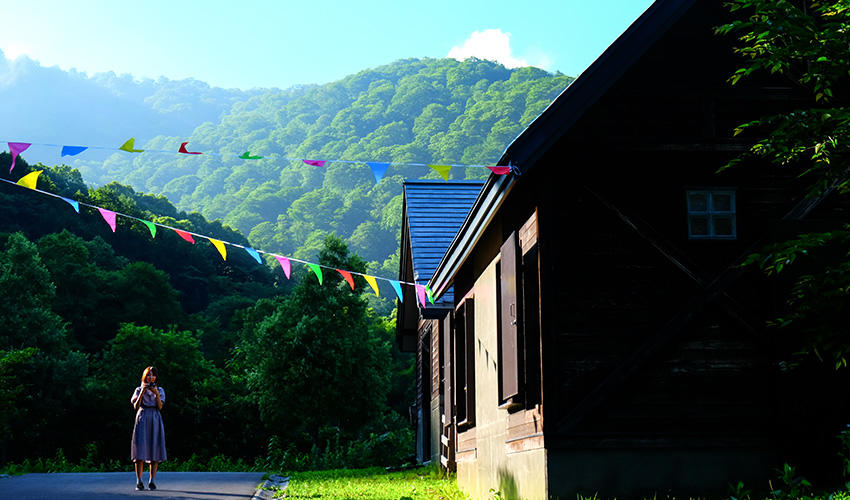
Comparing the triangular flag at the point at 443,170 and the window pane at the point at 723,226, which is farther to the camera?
the triangular flag at the point at 443,170

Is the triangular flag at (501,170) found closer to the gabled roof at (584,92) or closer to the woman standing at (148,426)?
the gabled roof at (584,92)

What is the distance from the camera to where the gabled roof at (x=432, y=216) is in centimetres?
1841

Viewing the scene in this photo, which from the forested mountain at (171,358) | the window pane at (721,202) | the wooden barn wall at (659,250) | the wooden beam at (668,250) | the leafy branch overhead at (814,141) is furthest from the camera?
the forested mountain at (171,358)

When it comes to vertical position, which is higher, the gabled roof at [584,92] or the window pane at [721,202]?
the gabled roof at [584,92]

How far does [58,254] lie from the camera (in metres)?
48.1

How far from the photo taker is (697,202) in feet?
26.5

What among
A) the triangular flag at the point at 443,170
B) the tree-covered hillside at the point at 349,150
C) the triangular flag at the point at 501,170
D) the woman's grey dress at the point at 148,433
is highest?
the tree-covered hillside at the point at 349,150

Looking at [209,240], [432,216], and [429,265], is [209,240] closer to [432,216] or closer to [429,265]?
[429,265]

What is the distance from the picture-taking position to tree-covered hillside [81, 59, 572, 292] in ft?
336

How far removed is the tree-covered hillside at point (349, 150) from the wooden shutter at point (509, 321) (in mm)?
79052

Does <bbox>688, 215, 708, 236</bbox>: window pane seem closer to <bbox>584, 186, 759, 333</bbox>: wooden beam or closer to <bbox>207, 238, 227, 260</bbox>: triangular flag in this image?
<bbox>584, 186, 759, 333</bbox>: wooden beam

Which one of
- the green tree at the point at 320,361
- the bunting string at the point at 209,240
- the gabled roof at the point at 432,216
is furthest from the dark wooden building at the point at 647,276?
the green tree at the point at 320,361

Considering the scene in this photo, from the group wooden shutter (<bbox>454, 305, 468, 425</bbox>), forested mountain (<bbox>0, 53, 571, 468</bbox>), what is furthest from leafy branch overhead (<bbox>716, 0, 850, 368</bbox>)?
wooden shutter (<bbox>454, 305, 468, 425</bbox>)

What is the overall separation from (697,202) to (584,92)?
1.54 m
